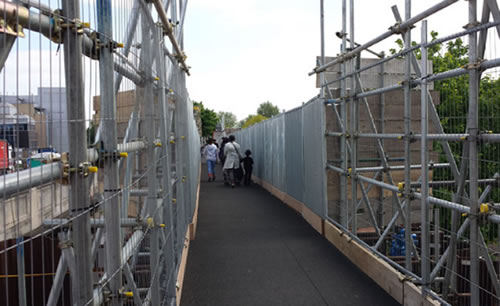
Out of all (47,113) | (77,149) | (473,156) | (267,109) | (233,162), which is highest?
(267,109)

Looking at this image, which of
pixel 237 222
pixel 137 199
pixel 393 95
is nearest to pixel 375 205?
pixel 393 95

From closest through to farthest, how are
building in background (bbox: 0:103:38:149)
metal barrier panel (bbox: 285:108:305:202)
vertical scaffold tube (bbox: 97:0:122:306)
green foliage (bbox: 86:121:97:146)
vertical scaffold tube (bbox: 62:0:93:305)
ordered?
building in background (bbox: 0:103:38:149) < vertical scaffold tube (bbox: 62:0:93:305) < green foliage (bbox: 86:121:97:146) < vertical scaffold tube (bbox: 97:0:122:306) < metal barrier panel (bbox: 285:108:305:202)

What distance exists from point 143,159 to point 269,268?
360 cm

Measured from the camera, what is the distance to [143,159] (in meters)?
3.26

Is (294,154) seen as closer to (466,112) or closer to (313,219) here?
(313,219)

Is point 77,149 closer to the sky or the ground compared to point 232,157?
closer to the sky

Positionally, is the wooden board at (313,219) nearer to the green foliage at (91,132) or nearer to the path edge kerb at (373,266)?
the path edge kerb at (373,266)

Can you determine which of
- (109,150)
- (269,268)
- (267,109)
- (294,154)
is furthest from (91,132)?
(267,109)

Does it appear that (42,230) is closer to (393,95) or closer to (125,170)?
(125,170)

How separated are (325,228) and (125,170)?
228 inches

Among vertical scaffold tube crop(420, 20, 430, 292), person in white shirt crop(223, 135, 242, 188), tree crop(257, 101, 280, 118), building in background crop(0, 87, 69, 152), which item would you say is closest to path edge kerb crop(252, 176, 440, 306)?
vertical scaffold tube crop(420, 20, 430, 292)

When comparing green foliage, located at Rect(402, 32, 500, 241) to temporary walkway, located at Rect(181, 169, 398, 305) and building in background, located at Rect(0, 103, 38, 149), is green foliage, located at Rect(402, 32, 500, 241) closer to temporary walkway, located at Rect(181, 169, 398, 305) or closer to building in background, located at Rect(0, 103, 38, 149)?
temporary walkway, located at Rect(181, 169, 398, 305)

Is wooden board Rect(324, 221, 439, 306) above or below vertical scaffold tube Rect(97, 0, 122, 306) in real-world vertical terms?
below

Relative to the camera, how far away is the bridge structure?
4.08 ft
